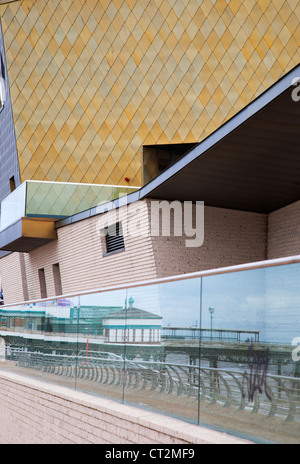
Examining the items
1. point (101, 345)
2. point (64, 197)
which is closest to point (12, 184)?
point (64, 197)

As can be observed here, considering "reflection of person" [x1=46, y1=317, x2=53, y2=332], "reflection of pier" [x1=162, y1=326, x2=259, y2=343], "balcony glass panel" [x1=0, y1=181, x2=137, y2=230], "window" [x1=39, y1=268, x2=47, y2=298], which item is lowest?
"reflection of person" [x1=46, y1=317, x2=53, y2=332]

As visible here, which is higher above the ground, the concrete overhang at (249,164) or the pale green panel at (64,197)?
the pale green panel at (64,197)

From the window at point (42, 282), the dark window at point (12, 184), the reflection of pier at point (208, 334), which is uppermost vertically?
the dark window at point (12, 184)

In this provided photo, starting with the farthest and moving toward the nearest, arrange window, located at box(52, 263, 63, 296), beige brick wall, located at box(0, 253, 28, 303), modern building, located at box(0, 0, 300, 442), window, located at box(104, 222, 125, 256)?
beige brick wall, located at box(0, 253, 28, 303), window, located at box(52, 263, 63, 296), window, located at box(104, 222, 125, 256), modern building, located at box(0, 0, 300, 442)

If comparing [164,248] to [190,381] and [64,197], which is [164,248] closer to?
[64,197]

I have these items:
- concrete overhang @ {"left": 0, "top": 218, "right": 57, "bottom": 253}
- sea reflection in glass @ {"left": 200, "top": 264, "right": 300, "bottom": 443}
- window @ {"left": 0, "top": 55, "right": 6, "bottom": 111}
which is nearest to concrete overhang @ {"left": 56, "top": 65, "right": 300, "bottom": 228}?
concrete overhang @ {"left": 0, "top": 218, "right": 57, "bottom": 253}

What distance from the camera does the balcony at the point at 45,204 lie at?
63.2ft

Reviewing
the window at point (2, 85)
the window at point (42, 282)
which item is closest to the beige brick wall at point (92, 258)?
the window at point (42, 282)

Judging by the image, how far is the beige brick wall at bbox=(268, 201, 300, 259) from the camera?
15742 mm

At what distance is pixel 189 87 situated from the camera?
874 inches

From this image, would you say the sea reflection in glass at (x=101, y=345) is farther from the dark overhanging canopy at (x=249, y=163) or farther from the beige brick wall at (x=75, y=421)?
the dark overhanging canopy at (x=249, y=163)

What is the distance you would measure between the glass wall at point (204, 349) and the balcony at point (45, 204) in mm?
10781

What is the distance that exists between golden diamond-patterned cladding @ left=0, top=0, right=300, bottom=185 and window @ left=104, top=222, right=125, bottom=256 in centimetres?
472

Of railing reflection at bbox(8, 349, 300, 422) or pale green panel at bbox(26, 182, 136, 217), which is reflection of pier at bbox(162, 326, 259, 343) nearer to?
railing reflection at bbox(8, 349, 300, 422)
